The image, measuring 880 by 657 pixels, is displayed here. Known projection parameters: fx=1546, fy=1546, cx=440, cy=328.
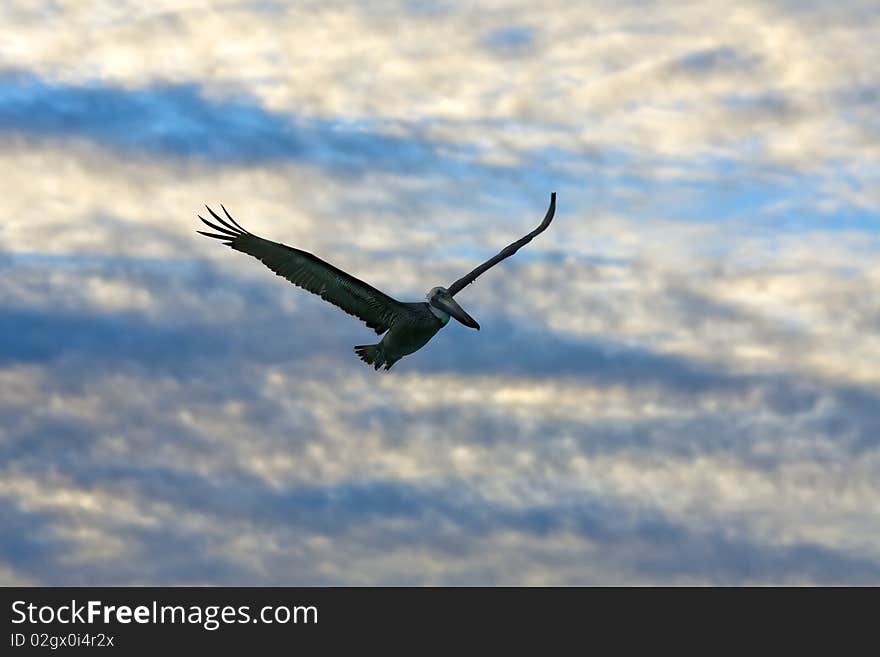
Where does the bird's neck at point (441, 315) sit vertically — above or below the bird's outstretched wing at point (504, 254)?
below

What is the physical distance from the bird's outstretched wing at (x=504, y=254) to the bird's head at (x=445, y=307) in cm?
86

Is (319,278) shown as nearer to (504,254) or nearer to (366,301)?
(366,301)

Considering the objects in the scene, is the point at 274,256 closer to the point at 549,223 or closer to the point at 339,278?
the point at 339,278

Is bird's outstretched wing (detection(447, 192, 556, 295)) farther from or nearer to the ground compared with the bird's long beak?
farther from the ground

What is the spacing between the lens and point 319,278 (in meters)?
40.6

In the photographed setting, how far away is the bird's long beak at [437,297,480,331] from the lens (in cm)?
4072

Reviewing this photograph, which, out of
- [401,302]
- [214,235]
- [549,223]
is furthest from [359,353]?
[549,223]

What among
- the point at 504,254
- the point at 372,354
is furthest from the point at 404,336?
the point at 504,254

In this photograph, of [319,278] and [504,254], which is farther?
[504,254]

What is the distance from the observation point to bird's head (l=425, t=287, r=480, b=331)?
40.8m

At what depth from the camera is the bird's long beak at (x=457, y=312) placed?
134 ft

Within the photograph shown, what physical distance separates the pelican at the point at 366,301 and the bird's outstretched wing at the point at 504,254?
1.05 m

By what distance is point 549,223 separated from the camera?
46.7 m

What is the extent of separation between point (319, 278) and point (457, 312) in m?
3.75
